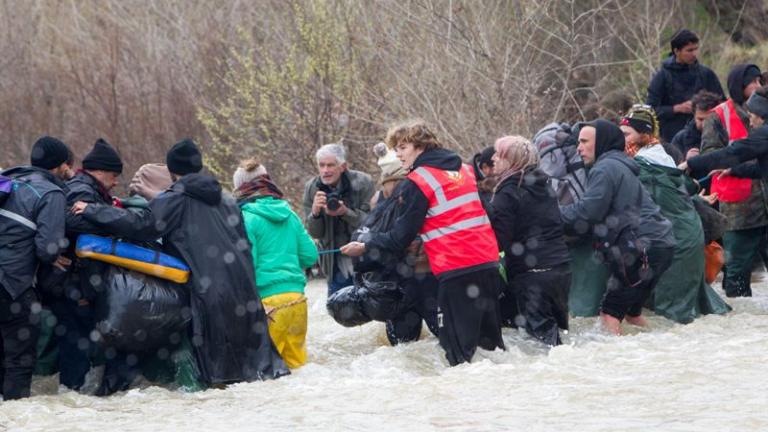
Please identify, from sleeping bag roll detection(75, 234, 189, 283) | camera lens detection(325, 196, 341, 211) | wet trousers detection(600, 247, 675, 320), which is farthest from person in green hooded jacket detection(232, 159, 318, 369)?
wet trousers detection(600, 247, 675, 320)

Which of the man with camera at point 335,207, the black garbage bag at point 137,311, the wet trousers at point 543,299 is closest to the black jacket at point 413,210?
the wet trousers at point 543,299

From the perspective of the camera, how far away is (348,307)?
10641 mm

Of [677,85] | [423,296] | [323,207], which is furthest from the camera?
[677,85]

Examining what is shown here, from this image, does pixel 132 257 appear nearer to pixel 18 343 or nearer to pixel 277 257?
pixel 18 343

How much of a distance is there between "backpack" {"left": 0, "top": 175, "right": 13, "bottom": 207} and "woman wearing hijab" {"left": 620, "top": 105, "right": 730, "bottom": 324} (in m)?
5.28

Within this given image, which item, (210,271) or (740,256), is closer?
(210,271)

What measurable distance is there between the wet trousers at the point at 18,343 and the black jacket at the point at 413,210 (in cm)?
245

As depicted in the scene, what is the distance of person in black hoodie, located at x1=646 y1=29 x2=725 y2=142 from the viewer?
48.3 ft

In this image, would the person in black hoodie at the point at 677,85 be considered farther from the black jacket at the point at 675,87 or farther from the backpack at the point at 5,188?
the backpack at the point at 5,188

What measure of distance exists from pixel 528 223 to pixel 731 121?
11.8 feet

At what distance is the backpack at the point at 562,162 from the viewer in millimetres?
11391

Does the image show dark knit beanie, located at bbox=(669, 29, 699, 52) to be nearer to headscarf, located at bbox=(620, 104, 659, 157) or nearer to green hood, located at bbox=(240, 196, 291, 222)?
headscarf, located at bbox=(620, 104, 659, 157)

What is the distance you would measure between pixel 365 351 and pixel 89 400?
2.73 metres

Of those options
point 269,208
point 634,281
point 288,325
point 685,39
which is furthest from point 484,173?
point 685,39
